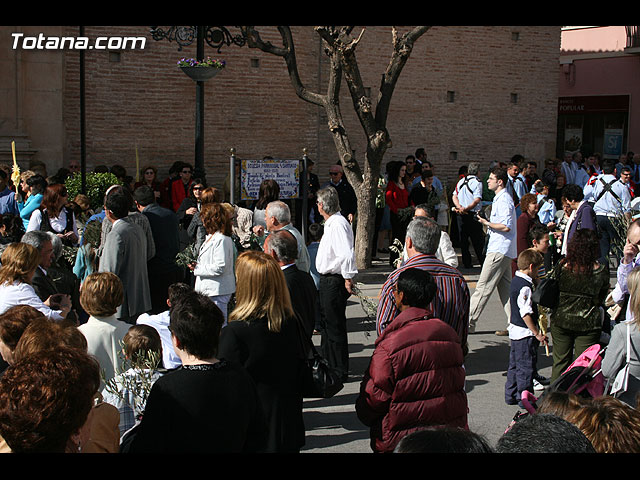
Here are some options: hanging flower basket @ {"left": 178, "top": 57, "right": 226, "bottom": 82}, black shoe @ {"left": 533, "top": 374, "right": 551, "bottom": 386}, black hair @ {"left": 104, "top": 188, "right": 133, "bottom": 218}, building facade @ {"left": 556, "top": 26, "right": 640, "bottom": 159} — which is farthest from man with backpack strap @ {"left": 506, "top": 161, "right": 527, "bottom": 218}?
building facade @ {"left": 556, "top": 26, "right": 640, "bottom": 159}

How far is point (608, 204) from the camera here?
1448cm

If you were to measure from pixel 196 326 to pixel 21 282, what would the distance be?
280cm

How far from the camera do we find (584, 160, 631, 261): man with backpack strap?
13.8 metres

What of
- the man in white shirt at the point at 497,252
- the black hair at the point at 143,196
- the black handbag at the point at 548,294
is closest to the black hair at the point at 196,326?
the black handbag at the point at 548,294

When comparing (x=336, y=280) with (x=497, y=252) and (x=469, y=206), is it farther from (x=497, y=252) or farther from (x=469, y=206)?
(x=469, y=206)

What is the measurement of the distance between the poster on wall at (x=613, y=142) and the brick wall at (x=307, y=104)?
688cm

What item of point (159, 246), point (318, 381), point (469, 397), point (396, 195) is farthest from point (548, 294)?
point (396, 195)

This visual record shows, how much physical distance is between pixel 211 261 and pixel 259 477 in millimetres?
5452

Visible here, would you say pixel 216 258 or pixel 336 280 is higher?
pixel 216 258

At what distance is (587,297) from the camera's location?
→ 7.17 meters

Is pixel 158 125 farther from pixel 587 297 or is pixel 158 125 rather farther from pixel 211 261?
pixel 587 297

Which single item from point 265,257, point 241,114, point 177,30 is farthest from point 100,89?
point 265,257

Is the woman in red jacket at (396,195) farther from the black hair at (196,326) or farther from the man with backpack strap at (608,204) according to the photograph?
the black hair at (196,326)
